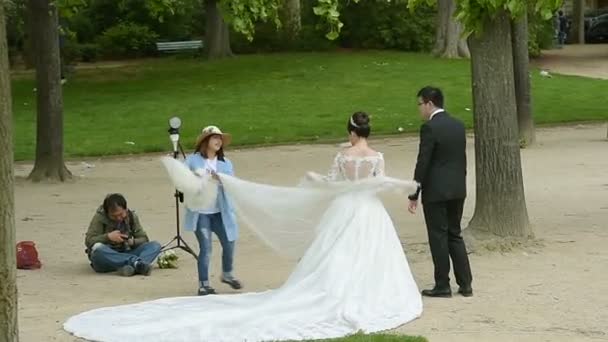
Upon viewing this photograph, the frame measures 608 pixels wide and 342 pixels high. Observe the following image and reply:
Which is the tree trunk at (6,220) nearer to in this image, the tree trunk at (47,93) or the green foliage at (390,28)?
the tree trunk at (47,93)

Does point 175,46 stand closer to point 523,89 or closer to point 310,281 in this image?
point 523,89

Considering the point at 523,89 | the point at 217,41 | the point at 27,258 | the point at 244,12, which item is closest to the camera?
the point at 27,258

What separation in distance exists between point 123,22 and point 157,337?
3759cm

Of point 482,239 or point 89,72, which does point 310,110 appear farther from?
point 482,239

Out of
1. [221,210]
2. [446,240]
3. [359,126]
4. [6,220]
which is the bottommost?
[446,240]

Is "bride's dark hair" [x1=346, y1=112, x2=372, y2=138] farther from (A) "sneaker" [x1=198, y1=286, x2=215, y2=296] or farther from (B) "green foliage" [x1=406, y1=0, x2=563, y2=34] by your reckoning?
(B) "green foliage" [x1=406, y1=0, x2=563, y2=34]

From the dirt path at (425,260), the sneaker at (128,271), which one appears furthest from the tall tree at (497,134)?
the sneaker at (128,271)

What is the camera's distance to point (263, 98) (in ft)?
106

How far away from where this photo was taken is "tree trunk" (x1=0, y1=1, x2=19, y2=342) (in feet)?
Answer: 22.4

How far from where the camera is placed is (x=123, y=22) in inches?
1790

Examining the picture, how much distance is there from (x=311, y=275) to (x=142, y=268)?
9.64 feet

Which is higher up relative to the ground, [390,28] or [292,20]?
[292,20]

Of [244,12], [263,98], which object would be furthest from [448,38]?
[244,12]

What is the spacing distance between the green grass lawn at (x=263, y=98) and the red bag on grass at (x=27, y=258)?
11837 mm
